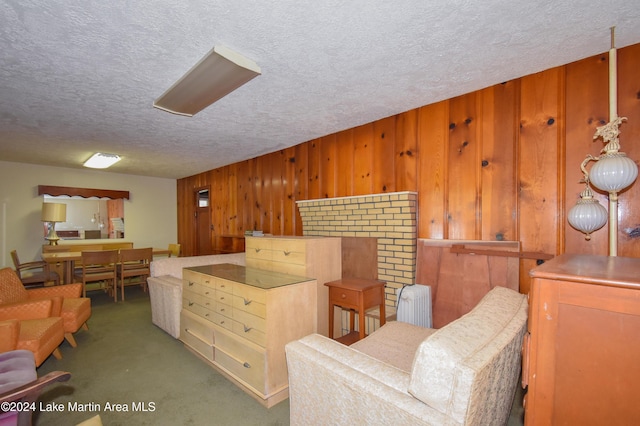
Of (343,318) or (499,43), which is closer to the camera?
(499,43)

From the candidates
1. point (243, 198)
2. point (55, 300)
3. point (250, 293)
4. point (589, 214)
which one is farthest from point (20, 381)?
point (243, 198)

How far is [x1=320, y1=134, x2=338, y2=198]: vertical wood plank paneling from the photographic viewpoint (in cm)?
362

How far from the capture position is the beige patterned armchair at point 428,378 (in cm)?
97

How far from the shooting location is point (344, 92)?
2455mm

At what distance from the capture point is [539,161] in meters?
2.18

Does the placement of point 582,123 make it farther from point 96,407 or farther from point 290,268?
point 96,407

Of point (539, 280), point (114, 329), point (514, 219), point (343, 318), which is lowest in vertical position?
point (114, 329)

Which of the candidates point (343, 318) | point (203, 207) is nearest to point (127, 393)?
point (343, 318)

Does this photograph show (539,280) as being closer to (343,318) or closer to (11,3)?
(343,318)

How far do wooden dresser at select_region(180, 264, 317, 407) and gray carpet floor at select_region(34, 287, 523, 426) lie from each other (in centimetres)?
12

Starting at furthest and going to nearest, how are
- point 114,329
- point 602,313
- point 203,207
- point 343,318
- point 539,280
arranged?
point 203,207, point 114,329, point 343,318, point 539,280, point 602,313

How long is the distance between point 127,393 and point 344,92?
3006 mm

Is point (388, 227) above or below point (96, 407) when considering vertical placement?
above

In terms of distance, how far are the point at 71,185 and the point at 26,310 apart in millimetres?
4437
